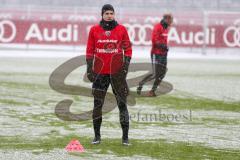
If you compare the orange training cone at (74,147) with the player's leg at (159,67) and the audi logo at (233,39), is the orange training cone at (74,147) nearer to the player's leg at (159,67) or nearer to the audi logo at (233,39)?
the player's leg at (159,67)

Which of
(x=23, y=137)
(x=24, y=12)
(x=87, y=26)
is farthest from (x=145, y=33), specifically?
(x=23, y=137)

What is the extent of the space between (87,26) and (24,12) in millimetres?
3280

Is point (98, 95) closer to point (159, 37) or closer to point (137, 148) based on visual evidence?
point (137, 148)

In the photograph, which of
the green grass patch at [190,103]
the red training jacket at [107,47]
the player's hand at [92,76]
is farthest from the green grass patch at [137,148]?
the green grass patch at [190,103]

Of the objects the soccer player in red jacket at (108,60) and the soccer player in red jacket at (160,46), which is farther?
the soccer player in red jacket at (160,46)

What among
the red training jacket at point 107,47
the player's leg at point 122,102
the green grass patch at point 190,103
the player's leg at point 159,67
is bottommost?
the green grass patch at point 190,103

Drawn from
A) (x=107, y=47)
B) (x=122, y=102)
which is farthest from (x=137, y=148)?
(x=107, y=47)

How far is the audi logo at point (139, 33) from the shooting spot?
123ft

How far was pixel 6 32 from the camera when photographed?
119 feet

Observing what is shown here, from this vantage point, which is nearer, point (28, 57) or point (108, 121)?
point (108, 121)

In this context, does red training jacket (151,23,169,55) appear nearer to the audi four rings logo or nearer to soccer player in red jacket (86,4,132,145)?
soccer player in red jacket (86,4,132,145)

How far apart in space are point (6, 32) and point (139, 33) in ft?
21.7

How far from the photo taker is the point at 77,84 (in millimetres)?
19734

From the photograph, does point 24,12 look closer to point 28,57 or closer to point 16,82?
point 28,57
